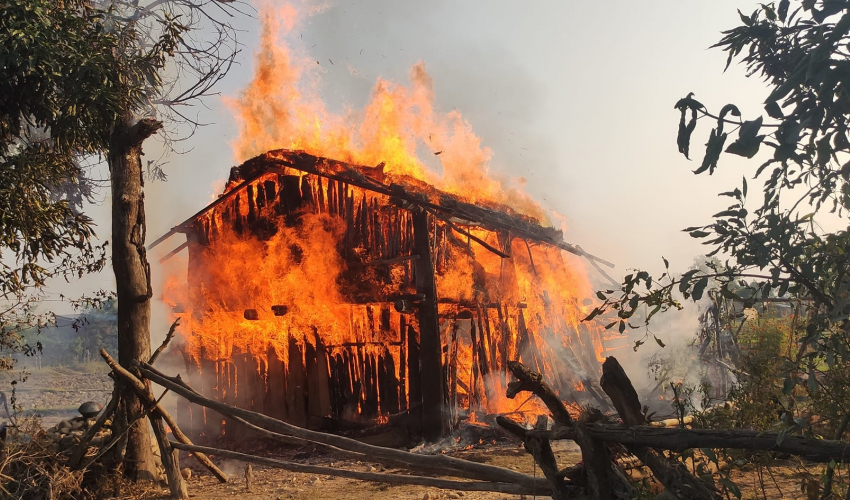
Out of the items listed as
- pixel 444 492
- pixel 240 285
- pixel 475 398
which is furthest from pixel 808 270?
pixel 240 285

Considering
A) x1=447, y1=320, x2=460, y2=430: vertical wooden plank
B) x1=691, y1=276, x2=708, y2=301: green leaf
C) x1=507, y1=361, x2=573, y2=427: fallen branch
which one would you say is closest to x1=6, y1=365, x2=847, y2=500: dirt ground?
x1=447, y1=320, x2=460, y2=430: vertical wooden plank

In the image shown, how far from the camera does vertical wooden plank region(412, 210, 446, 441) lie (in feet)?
40.7

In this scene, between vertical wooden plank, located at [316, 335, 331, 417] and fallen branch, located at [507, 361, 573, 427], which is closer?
fallen branch, located at [507, 361, 573, 427]

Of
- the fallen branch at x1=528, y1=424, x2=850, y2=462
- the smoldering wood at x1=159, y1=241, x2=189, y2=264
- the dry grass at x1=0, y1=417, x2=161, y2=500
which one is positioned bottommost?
the dry grass at x1=0, y1=417, x2=161, y2=500

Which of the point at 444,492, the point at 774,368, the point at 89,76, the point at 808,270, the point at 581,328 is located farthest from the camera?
the point at 581,328

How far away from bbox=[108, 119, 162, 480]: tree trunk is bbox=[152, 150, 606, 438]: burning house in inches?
186

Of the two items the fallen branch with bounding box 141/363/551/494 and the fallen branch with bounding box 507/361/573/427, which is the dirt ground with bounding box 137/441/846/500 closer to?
the fallen branch with bounding box 141/363/551/494

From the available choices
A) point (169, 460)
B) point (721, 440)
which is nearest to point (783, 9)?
point (721, 440)

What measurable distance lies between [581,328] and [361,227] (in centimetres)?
905

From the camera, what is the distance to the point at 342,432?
13.0 m

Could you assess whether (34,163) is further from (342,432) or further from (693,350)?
(693,350)

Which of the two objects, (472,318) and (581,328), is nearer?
(472,318)

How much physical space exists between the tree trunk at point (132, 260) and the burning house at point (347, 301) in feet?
15.5

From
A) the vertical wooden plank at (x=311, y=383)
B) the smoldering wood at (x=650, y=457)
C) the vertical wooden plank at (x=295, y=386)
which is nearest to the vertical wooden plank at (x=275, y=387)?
the vertical wooden plank at (x=295, y=386)
